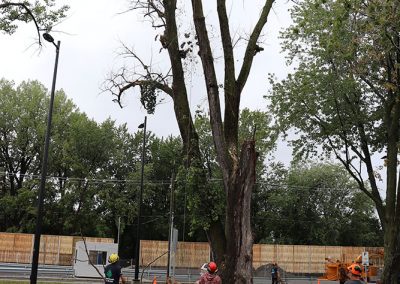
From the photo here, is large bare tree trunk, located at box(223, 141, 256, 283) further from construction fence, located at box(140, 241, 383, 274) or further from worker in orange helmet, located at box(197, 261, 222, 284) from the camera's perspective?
construction fence, located at box(140, 241, 383, 274)

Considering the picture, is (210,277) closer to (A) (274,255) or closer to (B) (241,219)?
(B) (241,219)

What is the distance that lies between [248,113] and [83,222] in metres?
19.1

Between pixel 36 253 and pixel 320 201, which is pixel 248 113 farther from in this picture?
pixel 36 253

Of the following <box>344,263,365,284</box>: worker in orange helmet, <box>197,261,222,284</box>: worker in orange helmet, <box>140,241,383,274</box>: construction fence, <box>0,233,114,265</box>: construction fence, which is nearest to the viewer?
<box>344,263,365,284</box>: worker in orange helmet

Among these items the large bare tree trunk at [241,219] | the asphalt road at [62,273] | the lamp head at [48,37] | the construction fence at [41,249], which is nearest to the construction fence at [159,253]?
the construction fence at [41,249]

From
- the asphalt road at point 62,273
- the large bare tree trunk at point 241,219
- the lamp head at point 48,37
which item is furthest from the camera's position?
the asphalt road at point 62,273

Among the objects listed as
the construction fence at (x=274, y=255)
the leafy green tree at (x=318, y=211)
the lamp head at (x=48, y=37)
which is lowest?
the construction fence at (x=274, y=255)

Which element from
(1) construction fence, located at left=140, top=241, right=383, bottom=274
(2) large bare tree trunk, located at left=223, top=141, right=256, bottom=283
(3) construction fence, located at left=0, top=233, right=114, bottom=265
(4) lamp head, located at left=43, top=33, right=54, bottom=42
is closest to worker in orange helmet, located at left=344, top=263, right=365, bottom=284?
(2) large bare tree trunk, located at left=223, top=141, right=256, bottom=283

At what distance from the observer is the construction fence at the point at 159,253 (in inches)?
1369

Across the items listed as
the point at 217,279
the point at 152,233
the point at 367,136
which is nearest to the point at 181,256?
the point at 367,136

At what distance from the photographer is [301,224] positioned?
171ft

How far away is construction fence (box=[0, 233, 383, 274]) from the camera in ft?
114

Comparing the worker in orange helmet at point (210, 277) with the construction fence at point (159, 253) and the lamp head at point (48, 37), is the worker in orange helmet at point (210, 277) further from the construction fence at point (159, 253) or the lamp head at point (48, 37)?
the construction fence at point (159, 253)

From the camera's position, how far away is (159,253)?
34.9m
